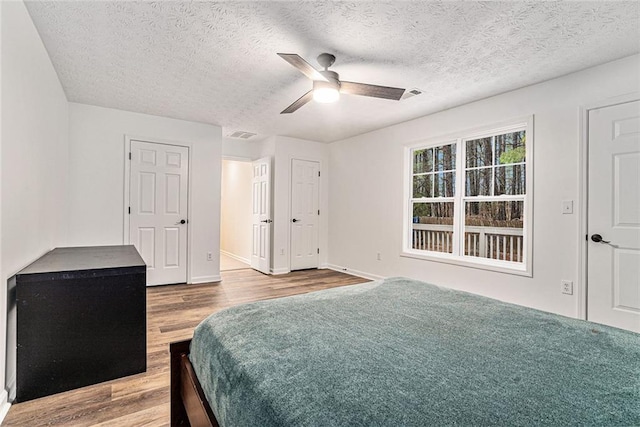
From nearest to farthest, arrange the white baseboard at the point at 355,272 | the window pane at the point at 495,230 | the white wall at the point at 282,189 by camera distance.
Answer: the window pane at the point at 495,230 < the white baseboard at the point at 355,272 < the white wall at the point at 282,189

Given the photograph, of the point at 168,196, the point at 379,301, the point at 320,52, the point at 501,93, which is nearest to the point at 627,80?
the point at 501,93

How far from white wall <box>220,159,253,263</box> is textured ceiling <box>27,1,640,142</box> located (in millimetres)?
2945

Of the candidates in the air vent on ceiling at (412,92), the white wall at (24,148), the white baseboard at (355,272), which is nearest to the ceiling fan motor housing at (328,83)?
the air vent on ceiling at (412,92)

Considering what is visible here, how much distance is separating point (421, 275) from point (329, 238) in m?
2.09

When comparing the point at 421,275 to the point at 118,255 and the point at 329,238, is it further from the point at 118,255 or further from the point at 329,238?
the point at 118,255

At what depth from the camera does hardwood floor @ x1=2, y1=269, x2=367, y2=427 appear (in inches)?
64.0

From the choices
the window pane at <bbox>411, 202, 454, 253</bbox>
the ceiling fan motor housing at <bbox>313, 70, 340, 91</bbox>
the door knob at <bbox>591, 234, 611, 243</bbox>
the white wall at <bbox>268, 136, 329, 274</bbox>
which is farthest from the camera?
the white wall at <bbox>268, 136, 329, 274</bbox>

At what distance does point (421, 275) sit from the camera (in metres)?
4.21

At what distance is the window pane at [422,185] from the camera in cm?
429

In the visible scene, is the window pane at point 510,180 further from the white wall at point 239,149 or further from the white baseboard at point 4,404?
the white baseboard at point 4,404

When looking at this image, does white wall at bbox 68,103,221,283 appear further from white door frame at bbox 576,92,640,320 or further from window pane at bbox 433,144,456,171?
white door frame at bbox 576,92,640,320

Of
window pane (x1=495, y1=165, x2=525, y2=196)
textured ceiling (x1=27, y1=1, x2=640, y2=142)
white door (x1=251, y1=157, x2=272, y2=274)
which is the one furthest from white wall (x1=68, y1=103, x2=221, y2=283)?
window pane (x1=495, y1=165, x2=525, y2=196)

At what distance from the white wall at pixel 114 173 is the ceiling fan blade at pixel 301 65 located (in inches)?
110

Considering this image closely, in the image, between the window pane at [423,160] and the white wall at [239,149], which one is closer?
the window pane at [423,160]
